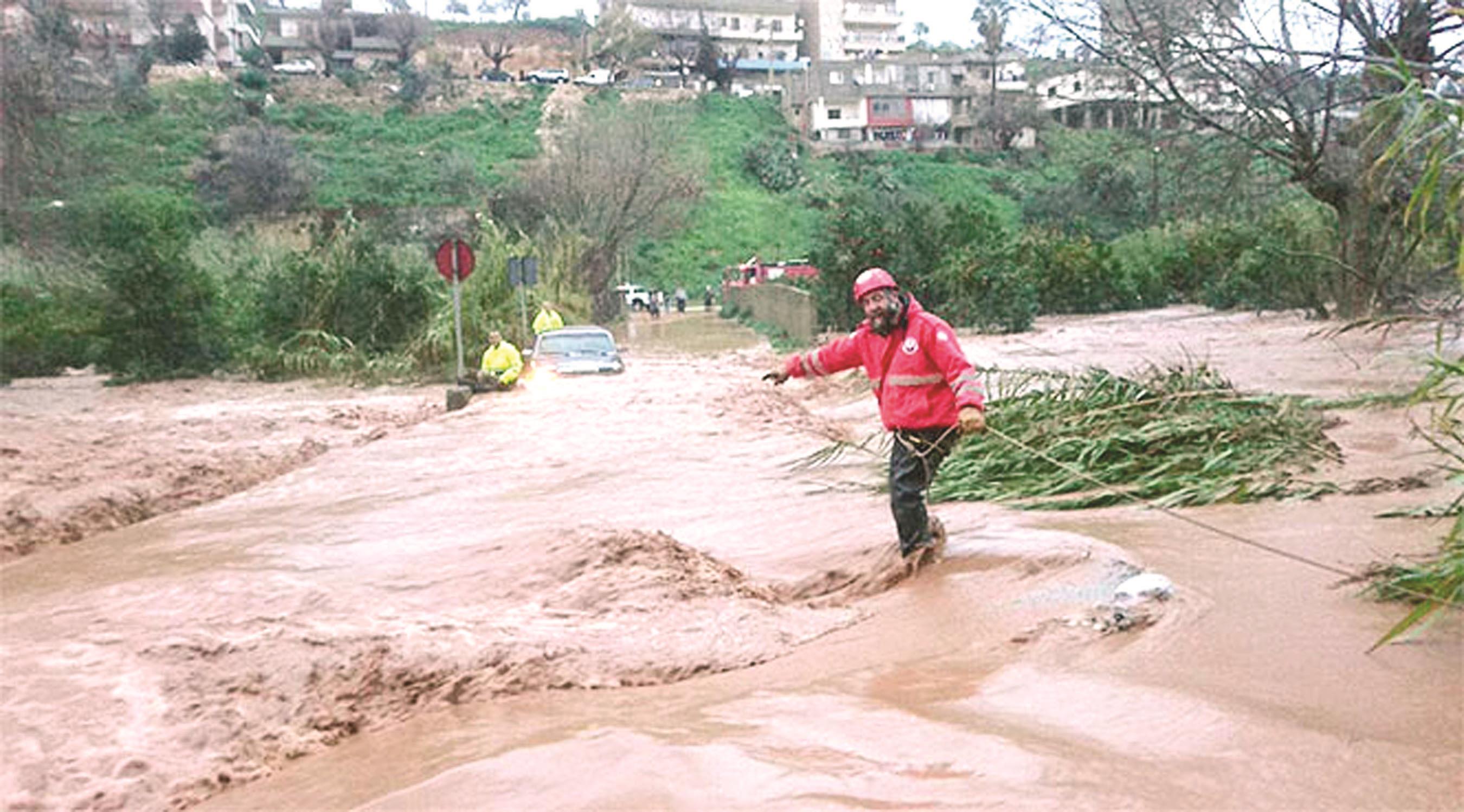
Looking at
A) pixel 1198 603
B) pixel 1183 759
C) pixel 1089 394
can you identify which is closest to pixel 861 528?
pixel 1089 394

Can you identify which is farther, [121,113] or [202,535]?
[121,113]

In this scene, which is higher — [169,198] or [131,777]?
[169,198]

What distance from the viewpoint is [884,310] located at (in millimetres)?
6691

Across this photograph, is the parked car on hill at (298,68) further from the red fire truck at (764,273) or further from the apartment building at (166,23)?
the red fire truck at (764,273)

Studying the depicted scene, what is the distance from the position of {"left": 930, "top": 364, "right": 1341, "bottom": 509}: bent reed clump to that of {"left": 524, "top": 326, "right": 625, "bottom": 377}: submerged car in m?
12.8

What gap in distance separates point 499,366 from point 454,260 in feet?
6.60

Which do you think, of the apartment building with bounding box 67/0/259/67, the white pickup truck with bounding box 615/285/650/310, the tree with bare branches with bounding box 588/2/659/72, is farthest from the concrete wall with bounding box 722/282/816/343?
the tree with bare branches with bounding box 588/2/659/72

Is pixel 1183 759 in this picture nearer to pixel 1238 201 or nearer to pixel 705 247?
pixel 1238 201

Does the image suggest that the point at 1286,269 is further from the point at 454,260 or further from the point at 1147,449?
the point at 1147,449

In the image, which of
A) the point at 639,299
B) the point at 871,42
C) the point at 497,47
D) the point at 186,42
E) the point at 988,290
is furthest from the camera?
the point at 871,42

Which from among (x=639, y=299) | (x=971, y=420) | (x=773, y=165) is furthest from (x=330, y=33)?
(x=971, y=420)

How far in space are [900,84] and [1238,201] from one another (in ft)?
230

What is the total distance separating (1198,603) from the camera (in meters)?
5.11

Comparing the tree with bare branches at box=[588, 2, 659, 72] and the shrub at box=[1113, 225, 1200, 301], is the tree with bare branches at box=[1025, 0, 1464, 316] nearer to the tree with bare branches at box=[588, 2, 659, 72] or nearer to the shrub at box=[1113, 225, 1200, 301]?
the shrub at box=[1113, 225, 1200, 301]
